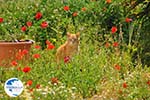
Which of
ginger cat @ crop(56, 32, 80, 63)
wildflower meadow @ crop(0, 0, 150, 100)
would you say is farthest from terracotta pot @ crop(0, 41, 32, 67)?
ginger cat @ crop(56, 32, 80, 63)

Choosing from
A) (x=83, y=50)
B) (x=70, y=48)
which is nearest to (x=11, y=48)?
(x=70, y=48)

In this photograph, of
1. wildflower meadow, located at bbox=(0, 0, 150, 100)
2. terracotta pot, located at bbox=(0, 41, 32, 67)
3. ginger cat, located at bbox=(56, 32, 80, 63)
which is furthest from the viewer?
ginger cat, located at bbox=(56, 32, 80, 63)

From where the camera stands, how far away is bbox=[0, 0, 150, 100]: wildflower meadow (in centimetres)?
578

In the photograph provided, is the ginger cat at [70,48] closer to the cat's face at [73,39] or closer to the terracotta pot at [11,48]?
the cat's face at [73,39]

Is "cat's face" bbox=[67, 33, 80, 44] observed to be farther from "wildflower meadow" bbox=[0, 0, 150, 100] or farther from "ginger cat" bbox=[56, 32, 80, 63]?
"wildflower meadow" bbox=[0, 0, 150, 100]

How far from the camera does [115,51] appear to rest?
7.40 metres

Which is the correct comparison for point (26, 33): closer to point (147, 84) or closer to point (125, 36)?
point (125, 36)

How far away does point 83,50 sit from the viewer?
7.40 metres

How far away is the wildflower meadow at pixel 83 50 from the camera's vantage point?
5.78m

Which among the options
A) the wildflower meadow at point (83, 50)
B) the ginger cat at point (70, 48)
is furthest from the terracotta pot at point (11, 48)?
the ginger cat at point (70, 48)

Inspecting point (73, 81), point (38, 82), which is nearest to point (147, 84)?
point (73, 81)

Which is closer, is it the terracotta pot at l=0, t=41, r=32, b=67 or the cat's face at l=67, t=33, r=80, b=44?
the terracotta pot at l=0, t=41, r=32, b=67

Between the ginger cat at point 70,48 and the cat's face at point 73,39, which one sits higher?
the cat's face at point 73,39

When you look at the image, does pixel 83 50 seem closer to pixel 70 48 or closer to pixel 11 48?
pixel 70 48
